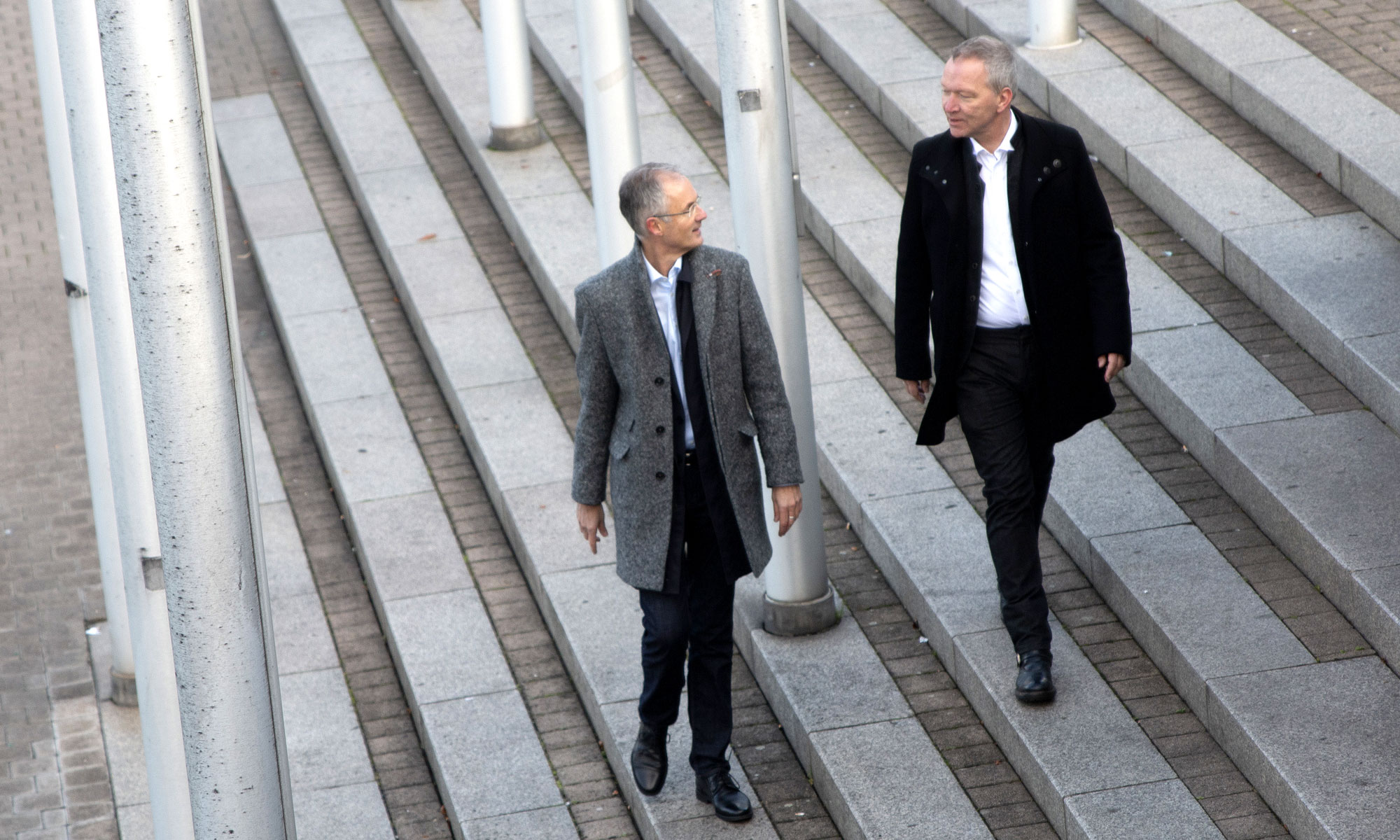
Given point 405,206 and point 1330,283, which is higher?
point 1330,283

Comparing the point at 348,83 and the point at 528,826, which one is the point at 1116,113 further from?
the point at 348,83

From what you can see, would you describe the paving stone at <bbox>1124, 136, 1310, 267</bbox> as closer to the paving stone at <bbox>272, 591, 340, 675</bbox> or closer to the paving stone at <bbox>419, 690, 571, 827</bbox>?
the paving stone at <bbox>419, 690, 571, 827</bbox>

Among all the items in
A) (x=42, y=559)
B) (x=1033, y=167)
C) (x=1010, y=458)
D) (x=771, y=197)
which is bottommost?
(x=42, y=559)

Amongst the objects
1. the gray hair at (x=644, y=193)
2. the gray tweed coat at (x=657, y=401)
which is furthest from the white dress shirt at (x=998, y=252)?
the gray hair at (x=644, y=193)

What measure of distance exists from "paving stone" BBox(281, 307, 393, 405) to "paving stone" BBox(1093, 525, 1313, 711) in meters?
3.83

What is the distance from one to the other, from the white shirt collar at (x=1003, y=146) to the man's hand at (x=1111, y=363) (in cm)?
66

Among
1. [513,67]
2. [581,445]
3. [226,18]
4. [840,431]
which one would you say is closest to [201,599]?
[581,445]

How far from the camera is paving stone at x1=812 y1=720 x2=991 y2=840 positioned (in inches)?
199

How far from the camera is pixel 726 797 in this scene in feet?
17.3

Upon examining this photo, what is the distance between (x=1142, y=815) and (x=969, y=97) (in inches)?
79.9

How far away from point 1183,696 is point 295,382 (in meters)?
4.85

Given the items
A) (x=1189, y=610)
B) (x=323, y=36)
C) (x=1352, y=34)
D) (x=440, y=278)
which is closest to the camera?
(x=1189, y=610)

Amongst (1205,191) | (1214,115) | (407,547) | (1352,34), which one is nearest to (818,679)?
(407,547)

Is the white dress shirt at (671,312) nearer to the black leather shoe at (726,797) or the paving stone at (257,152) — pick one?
the black leather shoe at (726,797)
